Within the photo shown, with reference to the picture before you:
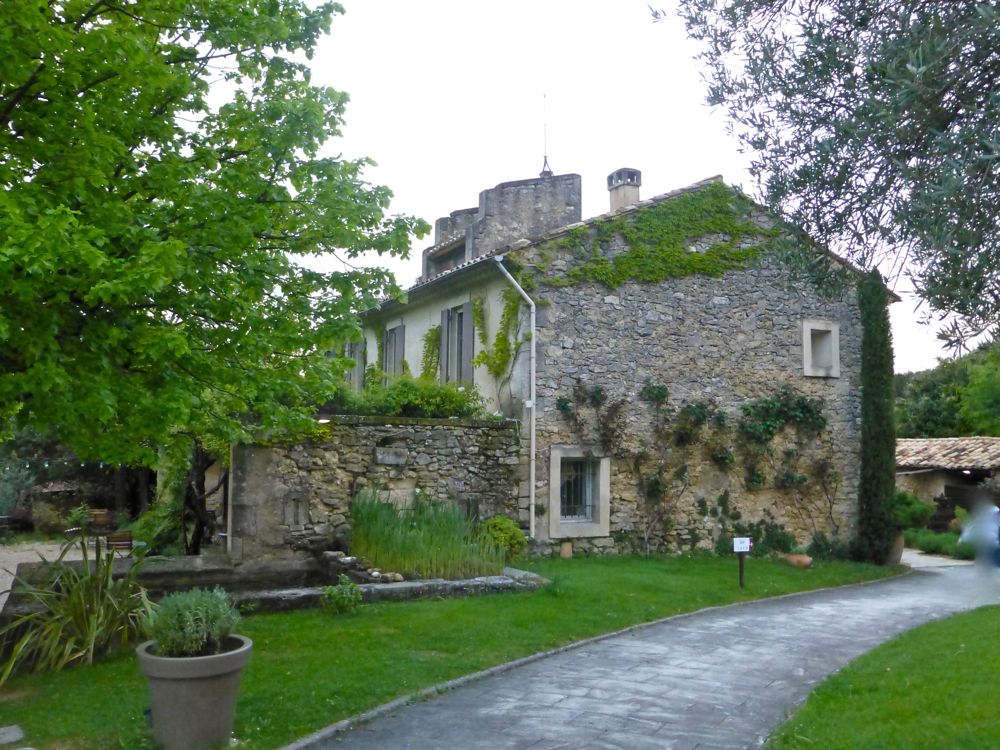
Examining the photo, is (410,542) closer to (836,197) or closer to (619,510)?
(619,510)

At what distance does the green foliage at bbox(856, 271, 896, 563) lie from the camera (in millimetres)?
17906

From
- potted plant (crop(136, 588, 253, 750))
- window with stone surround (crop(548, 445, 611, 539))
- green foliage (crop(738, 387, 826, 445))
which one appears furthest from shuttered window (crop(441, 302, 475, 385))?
potted plant (crop(136, 588, 253, 750))

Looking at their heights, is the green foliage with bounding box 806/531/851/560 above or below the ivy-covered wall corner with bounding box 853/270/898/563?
below

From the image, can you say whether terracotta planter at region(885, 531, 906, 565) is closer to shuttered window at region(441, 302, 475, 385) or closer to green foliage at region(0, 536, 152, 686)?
shuttered window at region(441, 302, 475, 385)

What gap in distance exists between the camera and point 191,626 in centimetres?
624

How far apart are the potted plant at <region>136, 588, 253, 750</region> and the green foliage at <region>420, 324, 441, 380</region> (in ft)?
40.1

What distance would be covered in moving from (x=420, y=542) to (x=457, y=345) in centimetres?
630

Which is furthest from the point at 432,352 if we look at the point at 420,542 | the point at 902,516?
the point at 902,516

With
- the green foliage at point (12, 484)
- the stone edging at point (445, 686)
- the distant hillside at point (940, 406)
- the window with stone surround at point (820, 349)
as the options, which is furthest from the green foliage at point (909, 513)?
the green foliage at point (12, 484)

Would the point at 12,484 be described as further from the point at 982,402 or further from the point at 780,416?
the point at 982,402

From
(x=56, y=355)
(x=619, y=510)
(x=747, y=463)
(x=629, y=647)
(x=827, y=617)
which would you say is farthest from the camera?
(x=747, y=463)

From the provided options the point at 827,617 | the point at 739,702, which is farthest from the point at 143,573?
the point at 827,617

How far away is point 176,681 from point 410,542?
6.45 metres

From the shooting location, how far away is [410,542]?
40.7 feet
